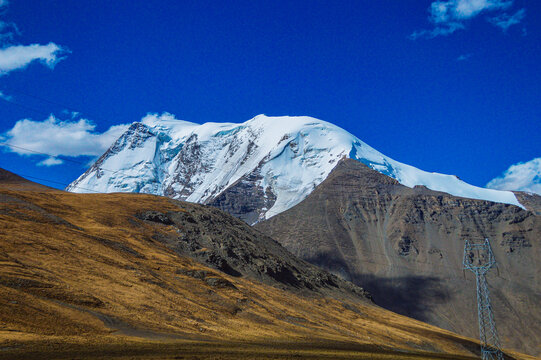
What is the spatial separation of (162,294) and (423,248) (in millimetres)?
132002

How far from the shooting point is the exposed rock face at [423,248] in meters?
131

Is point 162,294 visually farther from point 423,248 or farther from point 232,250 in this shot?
point 423,248

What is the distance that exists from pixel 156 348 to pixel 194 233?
2138 inches

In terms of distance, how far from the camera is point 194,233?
82625 millimetres

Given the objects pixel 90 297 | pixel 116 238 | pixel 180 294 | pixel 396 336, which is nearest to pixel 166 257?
pixel 116 238

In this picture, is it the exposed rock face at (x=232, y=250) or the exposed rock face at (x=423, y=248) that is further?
the exposed rock face at (x=423, y=248)

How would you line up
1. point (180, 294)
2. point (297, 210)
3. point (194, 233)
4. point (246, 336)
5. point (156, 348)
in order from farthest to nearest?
point (297, 210) < point (194, 233) < point (180, 294) < point (246, 336) < point (156, 348)

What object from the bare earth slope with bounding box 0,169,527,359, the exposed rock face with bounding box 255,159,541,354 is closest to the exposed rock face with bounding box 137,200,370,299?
the bare earth slope with bounding box 0,169,527,359

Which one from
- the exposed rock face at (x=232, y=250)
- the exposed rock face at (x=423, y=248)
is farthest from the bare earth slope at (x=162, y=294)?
the exposed rock face at (x=423, y=248)

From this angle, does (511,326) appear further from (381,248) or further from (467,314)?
(381,248)

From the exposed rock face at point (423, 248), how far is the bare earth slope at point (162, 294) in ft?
149

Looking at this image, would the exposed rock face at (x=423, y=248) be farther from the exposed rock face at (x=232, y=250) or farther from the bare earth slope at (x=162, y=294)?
the bare earth slope at (x=162, y=294)

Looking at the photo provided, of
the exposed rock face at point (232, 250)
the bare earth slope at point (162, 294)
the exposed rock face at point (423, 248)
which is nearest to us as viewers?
the bare earth slope at point (162, 294)

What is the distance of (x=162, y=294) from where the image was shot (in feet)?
155
